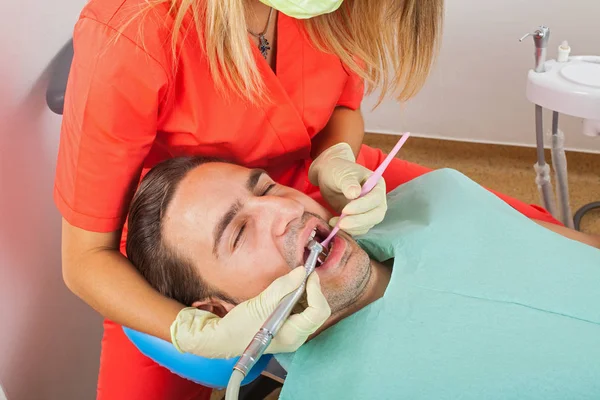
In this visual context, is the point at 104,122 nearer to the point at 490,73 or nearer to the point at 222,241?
the point at 222,241

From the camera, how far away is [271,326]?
79 centimetres

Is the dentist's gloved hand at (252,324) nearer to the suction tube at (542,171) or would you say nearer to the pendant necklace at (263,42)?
the pendant necklace at (263,42)

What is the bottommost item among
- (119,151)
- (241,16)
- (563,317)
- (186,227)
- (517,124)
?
(517,124)

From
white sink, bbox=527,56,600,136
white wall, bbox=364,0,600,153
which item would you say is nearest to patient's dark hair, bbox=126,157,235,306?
white sink, bbox=527,56,600,136

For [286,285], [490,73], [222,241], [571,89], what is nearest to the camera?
[286,285]

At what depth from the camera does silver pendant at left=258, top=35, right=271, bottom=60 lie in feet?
3.60

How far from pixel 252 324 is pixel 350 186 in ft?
1.00

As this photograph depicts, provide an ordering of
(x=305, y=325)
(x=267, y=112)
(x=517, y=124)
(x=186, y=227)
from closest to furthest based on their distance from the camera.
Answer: (x=305, y=325)
(x=186, y=227)
(x=267, y=112)
(x=517, y=124)

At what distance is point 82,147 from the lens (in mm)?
916

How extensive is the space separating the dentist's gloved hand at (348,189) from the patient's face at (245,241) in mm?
47

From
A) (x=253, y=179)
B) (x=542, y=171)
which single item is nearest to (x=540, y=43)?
(x=542, y=171)

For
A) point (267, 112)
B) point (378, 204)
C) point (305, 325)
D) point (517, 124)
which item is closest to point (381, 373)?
point (305, 325)

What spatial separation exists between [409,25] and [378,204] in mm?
389

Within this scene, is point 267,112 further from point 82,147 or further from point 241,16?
point 82,147
